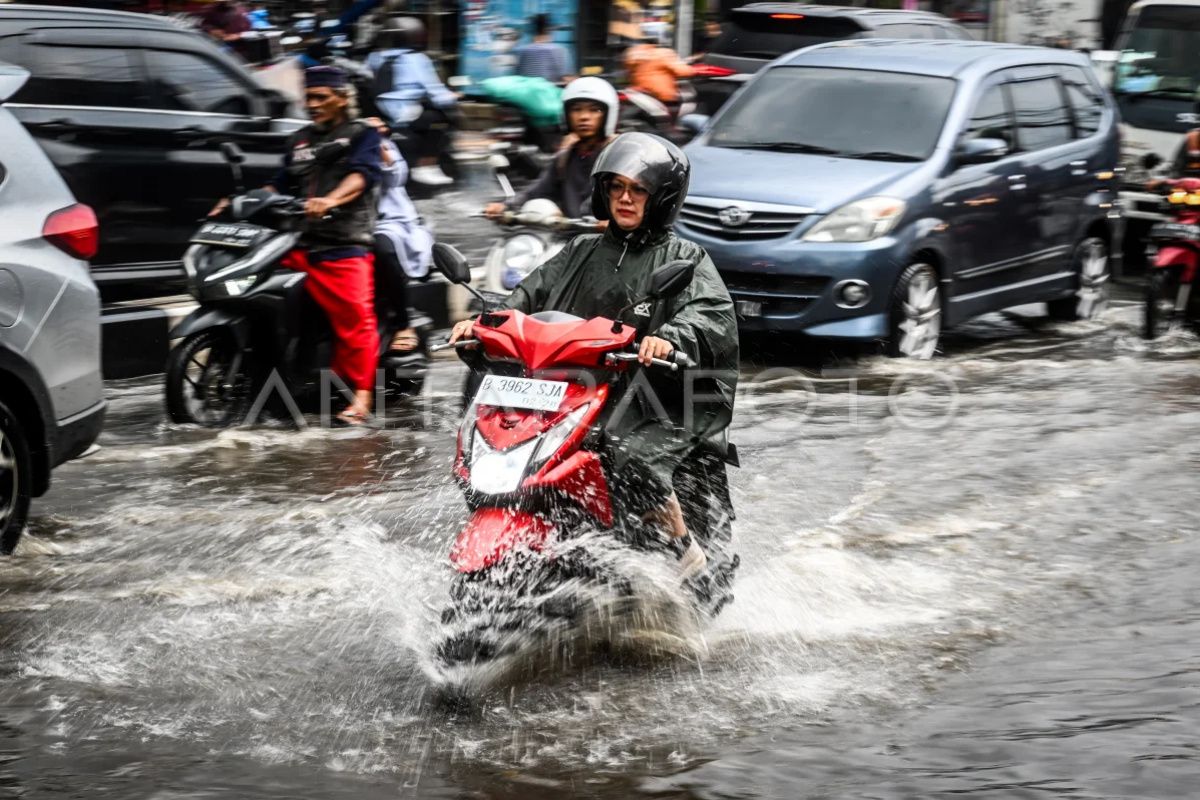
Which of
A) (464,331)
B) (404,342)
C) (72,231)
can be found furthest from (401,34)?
(464,331)

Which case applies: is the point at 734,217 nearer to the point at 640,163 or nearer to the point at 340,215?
the point at 340,215

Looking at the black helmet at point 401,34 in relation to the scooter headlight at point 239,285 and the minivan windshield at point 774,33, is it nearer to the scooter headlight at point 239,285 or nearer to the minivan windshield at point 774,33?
the minivan windshield at point 774,33

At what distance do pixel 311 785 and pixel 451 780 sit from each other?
35 cm

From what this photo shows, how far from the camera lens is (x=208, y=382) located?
26.8ft

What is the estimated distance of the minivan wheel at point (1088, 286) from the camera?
477 inches

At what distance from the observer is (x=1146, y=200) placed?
15188mm

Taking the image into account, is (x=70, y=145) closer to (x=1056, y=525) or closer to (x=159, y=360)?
(x=159, y=360)

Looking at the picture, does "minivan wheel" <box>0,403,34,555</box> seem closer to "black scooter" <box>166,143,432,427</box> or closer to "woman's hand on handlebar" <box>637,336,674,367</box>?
"black scooter" <box>166,143,432,427</box>

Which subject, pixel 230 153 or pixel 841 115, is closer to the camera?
pixel 230 153

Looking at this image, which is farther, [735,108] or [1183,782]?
[735,108]

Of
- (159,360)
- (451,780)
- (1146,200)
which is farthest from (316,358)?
(1146,200)

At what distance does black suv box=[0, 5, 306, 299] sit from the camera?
9.17m

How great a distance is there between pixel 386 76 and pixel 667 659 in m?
10.9

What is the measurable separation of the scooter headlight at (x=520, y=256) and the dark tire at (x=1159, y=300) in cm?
456
